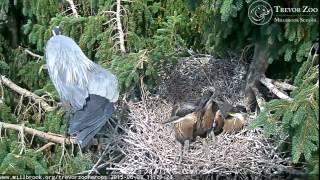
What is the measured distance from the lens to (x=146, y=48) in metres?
3.85

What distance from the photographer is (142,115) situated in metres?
3.55

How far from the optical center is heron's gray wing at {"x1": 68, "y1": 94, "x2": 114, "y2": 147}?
304 centimetres

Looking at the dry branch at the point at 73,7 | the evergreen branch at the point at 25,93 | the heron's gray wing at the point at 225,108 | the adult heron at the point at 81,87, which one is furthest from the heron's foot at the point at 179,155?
the dry branch at the point at 73,7

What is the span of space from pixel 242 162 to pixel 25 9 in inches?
81.6

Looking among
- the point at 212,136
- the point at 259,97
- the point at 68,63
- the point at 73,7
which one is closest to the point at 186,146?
the point at 212,136

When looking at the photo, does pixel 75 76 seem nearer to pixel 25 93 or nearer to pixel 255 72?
pixel 25 93

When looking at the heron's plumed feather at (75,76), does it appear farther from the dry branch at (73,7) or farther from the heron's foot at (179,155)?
the dry branch at (73,7)

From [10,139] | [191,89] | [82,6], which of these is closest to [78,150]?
[10,139]

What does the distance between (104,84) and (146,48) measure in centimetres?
79

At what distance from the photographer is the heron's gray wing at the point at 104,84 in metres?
3.12

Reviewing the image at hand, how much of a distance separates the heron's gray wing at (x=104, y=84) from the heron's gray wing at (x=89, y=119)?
6 cm

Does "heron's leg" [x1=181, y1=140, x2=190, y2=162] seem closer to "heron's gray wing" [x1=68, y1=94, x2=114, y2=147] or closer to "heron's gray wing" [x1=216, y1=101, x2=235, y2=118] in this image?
"heron's gray wing" [x1=216, y1=101, x2=235, y2=118]

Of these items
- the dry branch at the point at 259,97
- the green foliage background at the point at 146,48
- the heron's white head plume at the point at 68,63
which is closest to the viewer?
the green foliage background at the point at 146,48

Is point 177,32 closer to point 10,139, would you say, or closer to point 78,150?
point 78,150
